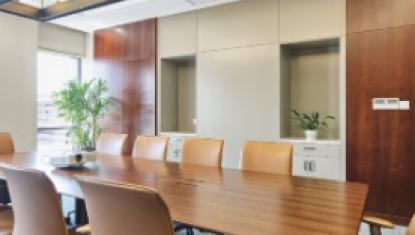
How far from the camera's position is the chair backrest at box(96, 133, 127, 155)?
3609mm

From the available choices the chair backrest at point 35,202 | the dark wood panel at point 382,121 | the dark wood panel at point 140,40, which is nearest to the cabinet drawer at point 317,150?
the dark wood panel at point 382,121

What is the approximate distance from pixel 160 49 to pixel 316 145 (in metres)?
2.87

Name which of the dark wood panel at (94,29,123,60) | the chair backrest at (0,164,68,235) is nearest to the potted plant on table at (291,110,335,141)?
the chair backrest at (0,164,68,235)

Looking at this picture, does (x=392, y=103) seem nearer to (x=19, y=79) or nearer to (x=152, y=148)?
(x=152, y=148)

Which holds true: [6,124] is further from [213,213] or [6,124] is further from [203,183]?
[213,213]

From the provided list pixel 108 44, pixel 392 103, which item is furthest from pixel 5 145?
pixel 392 103

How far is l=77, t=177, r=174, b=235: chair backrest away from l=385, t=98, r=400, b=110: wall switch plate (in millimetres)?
3179

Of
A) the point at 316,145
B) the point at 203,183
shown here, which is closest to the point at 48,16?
the point at 203,183

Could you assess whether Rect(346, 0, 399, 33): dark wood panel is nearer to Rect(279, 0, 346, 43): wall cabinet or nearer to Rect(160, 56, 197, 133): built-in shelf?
Rect(279, 0, 346, 43): wall cabinet

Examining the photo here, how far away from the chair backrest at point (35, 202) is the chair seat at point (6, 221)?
0.42 m

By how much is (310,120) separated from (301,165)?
0.60 meters

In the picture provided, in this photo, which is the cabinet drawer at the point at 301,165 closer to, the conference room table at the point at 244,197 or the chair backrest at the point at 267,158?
the chair backrest at the point at 267,158

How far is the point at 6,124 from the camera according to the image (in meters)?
4.88

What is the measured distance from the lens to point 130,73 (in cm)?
550
